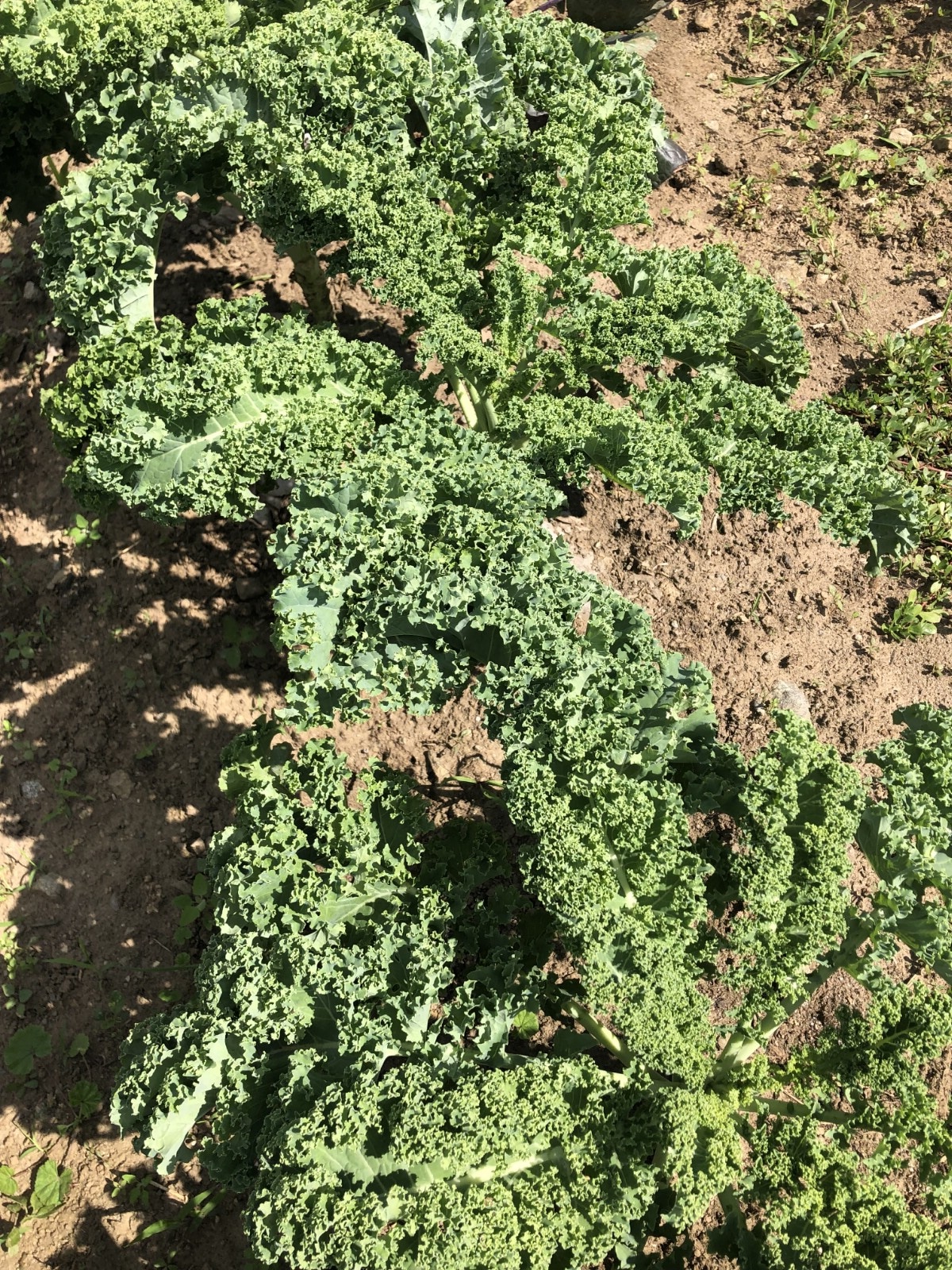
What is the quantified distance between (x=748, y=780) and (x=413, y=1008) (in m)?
1.81

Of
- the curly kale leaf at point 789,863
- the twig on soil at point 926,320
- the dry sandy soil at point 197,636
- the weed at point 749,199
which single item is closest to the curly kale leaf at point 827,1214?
the curly kale leaf at point 789,863

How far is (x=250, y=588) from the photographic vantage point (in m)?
6.69

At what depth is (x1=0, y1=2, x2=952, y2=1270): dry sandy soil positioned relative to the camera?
5.84 metres

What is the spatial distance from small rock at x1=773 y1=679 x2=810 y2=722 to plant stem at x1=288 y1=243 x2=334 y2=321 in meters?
4.02

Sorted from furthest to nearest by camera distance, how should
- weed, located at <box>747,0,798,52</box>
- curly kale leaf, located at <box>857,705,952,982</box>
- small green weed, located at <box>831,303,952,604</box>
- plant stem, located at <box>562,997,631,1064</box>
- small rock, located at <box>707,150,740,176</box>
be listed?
weed, located at <box>747,0,798,52</box>, small rock, located at <box>707,150,740,176</box>, small green weed, located at <box>831,303,952,604</box>, plant stem, located at <box>562,997,631,1064</box>, curly kale leaf, located at <box>857,705,952,982</box>

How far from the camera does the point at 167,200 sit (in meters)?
5.71

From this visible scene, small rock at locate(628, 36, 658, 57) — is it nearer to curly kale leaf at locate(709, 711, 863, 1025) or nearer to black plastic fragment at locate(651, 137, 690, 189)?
black plastic fragment at locate(651, 137, 690, 189)

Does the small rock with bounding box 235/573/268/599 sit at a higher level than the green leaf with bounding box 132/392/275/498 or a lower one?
lower

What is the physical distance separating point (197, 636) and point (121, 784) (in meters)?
1.08

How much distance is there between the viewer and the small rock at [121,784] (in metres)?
6.31

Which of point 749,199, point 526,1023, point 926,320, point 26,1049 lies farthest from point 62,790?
point 926,320

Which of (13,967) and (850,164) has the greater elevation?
(850,164)

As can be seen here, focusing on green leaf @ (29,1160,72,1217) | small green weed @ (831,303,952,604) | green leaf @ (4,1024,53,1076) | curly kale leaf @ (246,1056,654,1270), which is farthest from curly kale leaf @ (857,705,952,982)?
green leaf @ (4,1024,53,1076)

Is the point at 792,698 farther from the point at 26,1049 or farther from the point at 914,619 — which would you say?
the point at 26,1049
